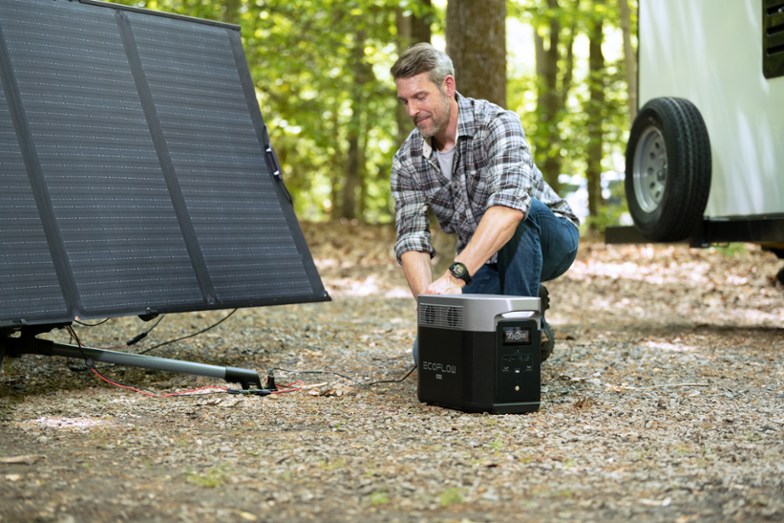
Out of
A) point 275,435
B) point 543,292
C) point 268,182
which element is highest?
point 268,182

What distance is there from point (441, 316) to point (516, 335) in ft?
0.98

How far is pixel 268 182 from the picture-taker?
493cm

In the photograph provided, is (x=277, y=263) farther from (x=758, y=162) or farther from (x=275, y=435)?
(x=758, y=162)

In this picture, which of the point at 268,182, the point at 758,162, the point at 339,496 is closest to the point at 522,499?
the point at 339,496

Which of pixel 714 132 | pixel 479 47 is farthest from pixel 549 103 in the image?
pixel 714 132

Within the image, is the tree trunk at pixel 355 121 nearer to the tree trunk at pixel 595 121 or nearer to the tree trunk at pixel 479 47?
the tree trunk at pixel 595 121

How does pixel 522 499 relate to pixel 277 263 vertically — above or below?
below

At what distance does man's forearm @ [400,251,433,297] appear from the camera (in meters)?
4.35

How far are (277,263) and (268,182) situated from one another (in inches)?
17.9

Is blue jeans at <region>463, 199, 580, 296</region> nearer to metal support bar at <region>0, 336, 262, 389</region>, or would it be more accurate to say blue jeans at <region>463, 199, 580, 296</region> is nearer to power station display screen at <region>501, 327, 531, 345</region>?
power station display screen at <region>501, 327, 531, 345</region>

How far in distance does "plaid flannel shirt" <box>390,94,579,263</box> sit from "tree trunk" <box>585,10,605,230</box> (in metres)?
10.9

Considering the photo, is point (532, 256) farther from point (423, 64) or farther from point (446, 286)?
point (423, 64)

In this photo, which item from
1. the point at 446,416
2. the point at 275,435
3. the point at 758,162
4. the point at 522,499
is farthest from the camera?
the point at 758,162

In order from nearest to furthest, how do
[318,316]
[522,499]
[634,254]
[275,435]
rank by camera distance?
1. [522,499]
2. [275,435]
3. [318,316]
4. [634,254]
